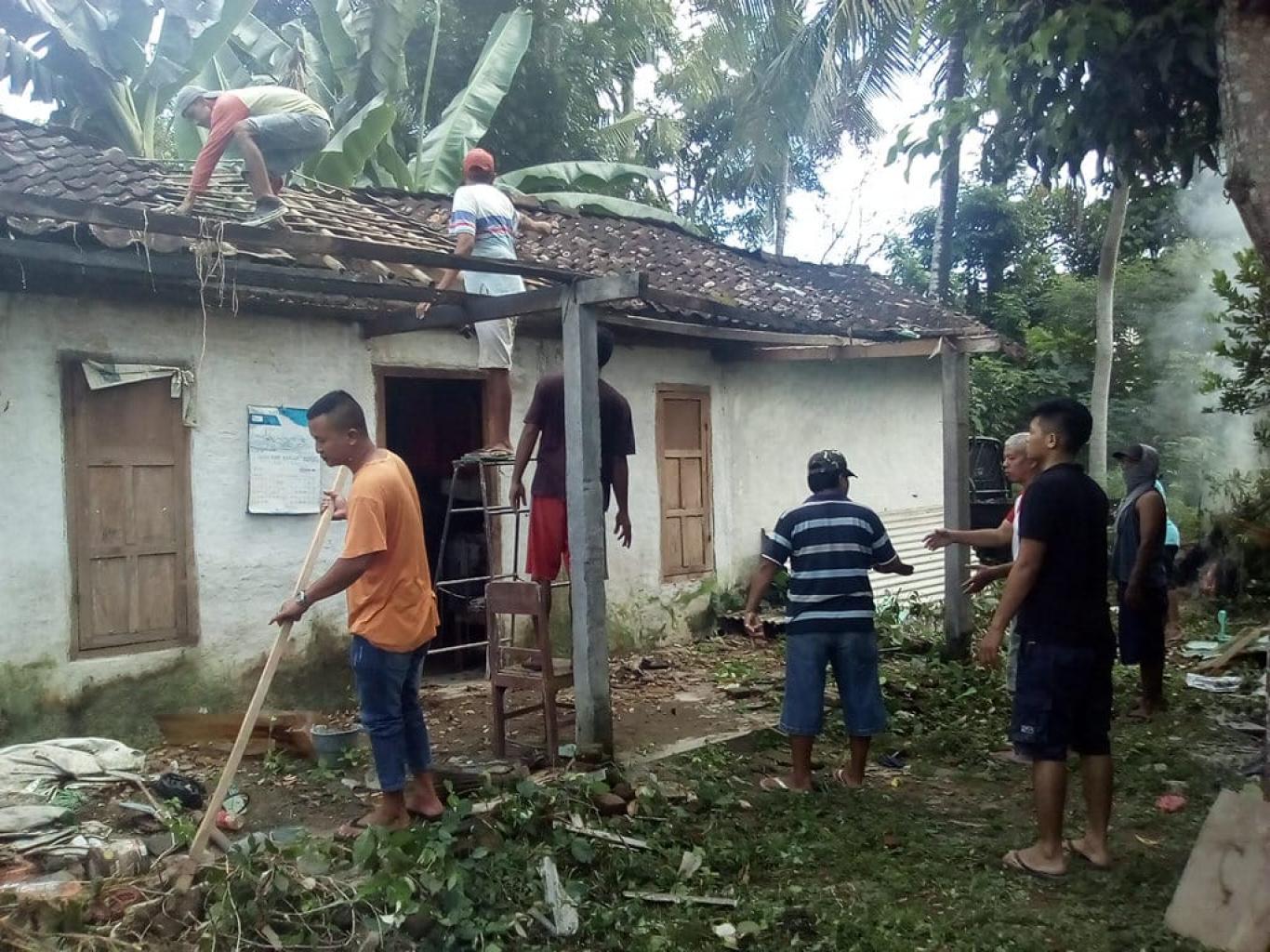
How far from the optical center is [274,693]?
705 cm

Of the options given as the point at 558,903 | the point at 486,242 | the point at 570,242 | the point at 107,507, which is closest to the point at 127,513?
the point at 107,507

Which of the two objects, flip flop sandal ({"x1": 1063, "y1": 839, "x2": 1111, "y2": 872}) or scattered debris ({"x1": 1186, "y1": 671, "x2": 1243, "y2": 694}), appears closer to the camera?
flip flop sandal ({"x1": 1063, "y1": 839, "x2": 1111, "y2": 872})

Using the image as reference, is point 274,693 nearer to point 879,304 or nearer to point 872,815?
point 872,815

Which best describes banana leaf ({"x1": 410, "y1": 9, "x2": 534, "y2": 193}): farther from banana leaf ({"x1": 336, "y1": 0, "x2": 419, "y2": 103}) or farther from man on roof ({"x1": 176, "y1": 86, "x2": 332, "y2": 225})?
man on roof ({"x1": 176, "y1": 86, "x2": 332, "y2": 225})

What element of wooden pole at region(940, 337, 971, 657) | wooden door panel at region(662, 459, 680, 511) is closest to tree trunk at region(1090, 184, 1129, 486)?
wooden pole at region(940, 337, 971, 657)

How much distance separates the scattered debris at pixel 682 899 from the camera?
13.5 ft

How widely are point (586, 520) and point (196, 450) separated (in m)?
2.76

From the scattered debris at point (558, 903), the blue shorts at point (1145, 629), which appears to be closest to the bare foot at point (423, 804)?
the scattered debris at point (558, 903)

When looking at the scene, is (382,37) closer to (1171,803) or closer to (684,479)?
(684,479)

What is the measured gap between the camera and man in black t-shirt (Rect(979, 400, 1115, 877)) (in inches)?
167

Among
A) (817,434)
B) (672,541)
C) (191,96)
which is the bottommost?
(672,541)

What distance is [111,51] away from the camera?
33.8 feet

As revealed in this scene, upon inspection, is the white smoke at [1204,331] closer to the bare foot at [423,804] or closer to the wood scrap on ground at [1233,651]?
the wood scrap on ground at [1233,651]

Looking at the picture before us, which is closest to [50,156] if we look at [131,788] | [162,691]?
[162,691]
